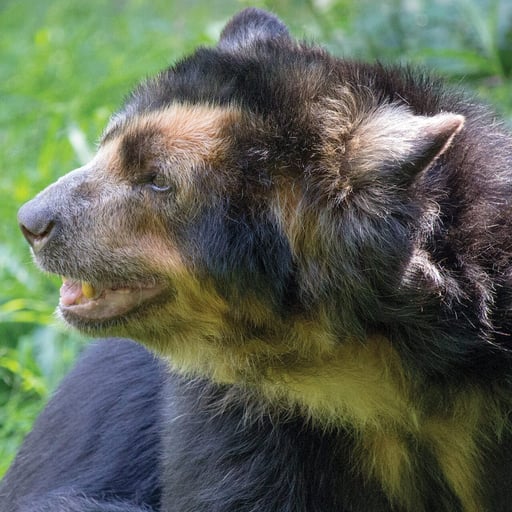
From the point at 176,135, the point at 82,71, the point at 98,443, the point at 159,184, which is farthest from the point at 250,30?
the point at 82,71

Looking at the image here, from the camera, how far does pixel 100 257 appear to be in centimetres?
333

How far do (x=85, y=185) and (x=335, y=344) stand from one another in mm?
973

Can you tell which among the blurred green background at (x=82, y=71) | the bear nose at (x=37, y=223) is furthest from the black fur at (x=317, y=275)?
the blurred green background at (x=82, y=71)

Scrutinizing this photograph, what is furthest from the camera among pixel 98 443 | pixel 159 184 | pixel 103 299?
pixel 98 443

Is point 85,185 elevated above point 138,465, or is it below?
above

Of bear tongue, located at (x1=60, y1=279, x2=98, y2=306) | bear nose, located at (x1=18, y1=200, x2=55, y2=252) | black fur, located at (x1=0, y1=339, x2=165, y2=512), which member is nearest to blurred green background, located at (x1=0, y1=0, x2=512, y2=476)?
black fur, located at (x1=0, y1=339, x2=165, y2=512)

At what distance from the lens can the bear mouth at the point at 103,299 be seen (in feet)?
10.9

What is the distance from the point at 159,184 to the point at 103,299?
0.45 m

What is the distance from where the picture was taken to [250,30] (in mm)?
3822

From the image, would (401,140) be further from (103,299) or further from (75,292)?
(75,292)

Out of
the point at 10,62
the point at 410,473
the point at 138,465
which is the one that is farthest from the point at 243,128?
the point at 10,62

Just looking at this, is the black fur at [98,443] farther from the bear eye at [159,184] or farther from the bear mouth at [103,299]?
the bear eye at [159,184]

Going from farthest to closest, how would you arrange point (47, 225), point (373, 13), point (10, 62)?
point (10, 62) → point (373, 13) → point (47, 225)

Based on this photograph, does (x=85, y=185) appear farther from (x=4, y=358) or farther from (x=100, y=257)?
(x=4, y=358)
